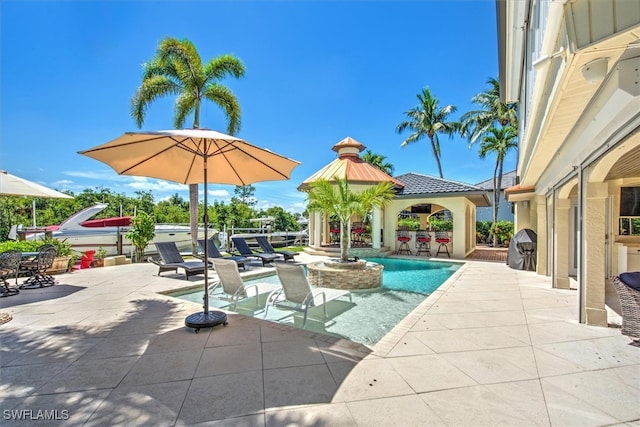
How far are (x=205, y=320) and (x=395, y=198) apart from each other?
14.3 m

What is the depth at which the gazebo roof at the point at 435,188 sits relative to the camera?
15.8 meters

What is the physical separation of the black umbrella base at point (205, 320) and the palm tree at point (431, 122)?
28571 millimetres

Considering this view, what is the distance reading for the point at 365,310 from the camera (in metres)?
7.13

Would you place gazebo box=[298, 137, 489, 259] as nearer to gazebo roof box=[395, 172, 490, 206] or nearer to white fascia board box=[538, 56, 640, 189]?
gazebo roof box=[395, 172, 490, 206]

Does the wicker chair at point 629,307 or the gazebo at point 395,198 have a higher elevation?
the gazebo at point 395,198

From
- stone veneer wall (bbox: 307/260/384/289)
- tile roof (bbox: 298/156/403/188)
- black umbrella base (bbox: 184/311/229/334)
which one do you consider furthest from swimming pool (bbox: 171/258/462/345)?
tile roof (bbox: 298/156/403/188)

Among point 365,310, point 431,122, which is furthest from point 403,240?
point 431,122

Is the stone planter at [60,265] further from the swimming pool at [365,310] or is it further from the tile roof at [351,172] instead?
the tile roof at [351,172]

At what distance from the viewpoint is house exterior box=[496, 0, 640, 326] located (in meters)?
2.03

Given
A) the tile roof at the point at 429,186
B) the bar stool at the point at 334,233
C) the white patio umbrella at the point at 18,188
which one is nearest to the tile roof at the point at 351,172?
the tile roof at the point at 429,186

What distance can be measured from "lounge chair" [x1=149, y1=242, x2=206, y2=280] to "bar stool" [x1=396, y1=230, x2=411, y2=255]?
460 inches

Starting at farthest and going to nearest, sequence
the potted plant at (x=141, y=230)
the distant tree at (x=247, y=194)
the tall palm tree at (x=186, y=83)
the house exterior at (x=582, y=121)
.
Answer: the distant tree at (x=247, y=194), the tall palm tree at (x=186, y=83), the potted plant at (x=141, y=230), the house exterior at (x=582, y=121)

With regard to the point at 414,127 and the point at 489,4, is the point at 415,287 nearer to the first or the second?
the point at 489,4

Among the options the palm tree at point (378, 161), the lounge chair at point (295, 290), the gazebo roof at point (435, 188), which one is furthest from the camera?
the palm tree at point (378, 161)
